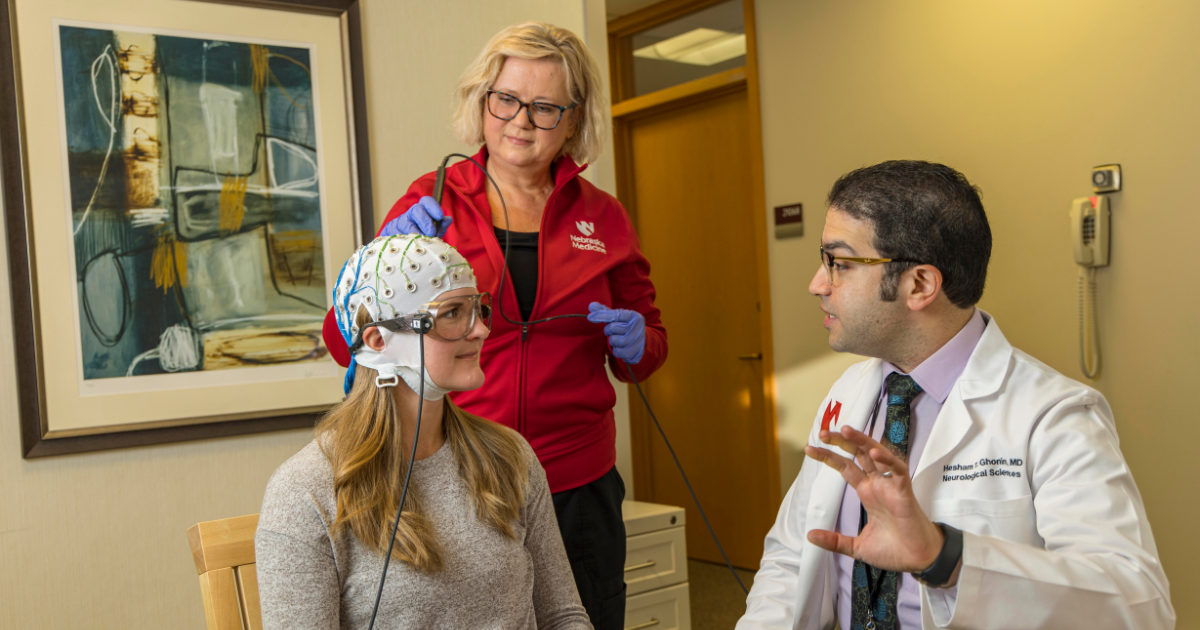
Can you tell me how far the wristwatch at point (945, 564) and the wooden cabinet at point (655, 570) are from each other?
176cm

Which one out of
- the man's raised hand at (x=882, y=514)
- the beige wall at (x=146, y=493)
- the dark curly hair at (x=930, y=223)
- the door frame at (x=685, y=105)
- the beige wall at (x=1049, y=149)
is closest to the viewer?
the man's raised hand at (x=882, y=514)

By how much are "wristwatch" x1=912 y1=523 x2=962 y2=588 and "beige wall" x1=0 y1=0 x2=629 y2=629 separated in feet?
5.96

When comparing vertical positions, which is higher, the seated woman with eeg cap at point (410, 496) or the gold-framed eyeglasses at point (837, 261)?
the gold-framed eyeglasses at point (837, 261)

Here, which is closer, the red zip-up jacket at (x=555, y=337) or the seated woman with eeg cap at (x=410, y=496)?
the seated woman with eeg cap at (x=410, y=496)

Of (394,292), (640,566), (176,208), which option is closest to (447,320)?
(394,292)

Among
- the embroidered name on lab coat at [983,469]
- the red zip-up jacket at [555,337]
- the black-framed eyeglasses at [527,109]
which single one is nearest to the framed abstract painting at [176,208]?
the red zip-up jacket at [555,337]

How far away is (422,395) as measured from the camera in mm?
1265

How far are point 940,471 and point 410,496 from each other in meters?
0.76

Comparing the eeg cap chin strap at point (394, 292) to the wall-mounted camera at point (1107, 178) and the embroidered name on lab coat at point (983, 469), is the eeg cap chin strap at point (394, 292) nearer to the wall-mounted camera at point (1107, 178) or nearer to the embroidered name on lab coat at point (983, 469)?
the embroidered name on lab coat at point (983, 469)

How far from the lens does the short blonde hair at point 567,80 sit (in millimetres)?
1696

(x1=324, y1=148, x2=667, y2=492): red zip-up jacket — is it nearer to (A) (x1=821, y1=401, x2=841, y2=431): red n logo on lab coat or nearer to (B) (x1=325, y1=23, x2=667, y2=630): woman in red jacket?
(B) (x1=325, y1=23, x2=667, y2=630): woman in red jacket

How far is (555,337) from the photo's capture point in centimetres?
169

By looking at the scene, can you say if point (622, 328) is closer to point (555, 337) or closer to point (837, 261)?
point (555, 337)

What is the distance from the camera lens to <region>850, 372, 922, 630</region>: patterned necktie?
4.06 feet
